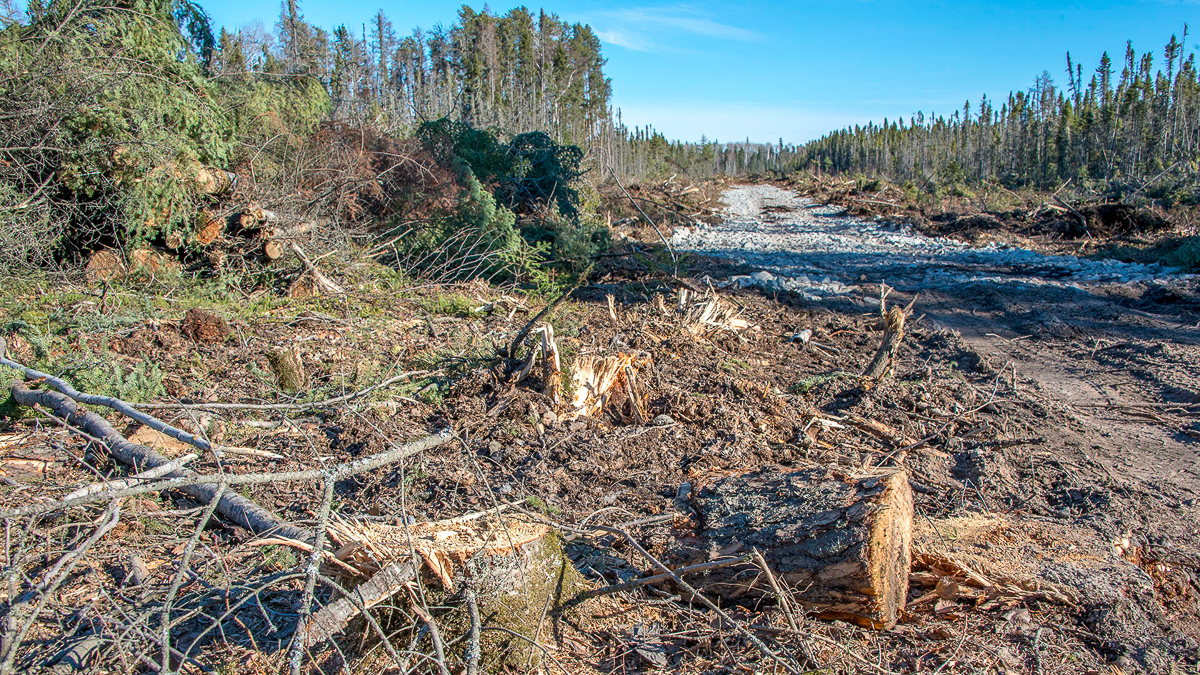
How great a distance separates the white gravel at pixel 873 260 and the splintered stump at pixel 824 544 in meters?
7.00

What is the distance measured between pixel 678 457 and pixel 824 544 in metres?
1.65

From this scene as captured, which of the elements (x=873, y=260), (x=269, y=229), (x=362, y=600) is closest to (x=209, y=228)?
(x=269, y=229)

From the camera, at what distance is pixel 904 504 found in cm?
245

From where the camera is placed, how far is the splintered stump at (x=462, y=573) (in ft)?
7.07

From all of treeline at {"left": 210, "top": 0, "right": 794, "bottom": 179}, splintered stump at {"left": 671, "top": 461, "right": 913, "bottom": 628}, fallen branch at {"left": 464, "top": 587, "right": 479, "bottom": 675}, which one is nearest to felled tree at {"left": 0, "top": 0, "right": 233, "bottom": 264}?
fallen branch at {"left": 464, "top": 587, "right": 479, "bottom": 675}

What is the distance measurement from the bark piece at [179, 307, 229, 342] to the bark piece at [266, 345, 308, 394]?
0.97 meters

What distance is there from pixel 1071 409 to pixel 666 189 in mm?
21804

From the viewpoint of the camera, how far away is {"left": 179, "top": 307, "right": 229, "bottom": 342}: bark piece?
17.7 ft

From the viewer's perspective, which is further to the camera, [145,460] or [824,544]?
[145,460]

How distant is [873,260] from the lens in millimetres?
12719

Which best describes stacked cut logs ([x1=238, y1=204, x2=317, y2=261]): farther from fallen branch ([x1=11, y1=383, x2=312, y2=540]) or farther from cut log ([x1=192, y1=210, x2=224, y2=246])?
fallen branch ([x1=11, y1=383, x2=312, y2=540])

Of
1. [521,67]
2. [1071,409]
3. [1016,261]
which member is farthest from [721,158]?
[1071,409]

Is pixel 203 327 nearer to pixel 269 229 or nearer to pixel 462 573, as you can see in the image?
pixel 269 229

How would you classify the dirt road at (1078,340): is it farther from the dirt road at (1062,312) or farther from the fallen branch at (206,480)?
the fallen branch at (206,480)
